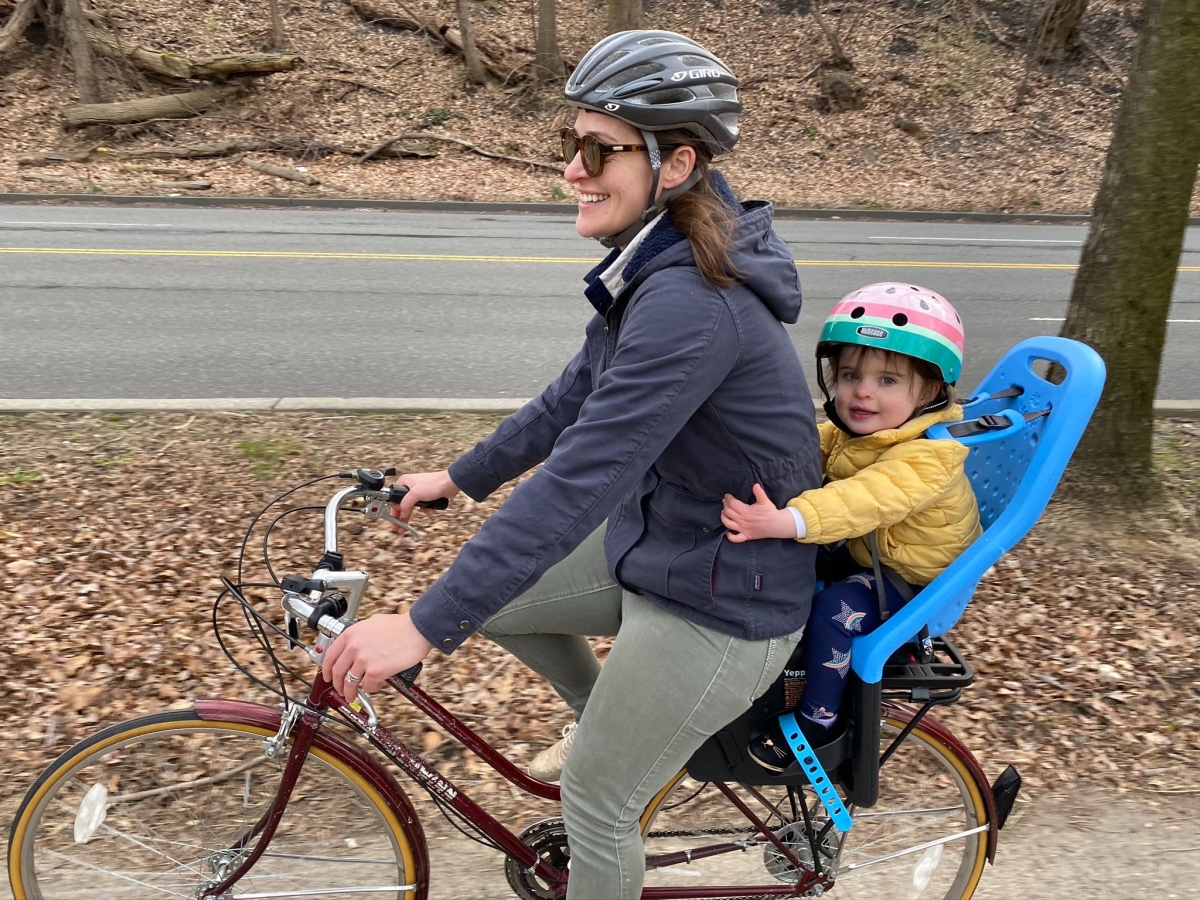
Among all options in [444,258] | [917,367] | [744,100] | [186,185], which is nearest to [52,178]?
[186,185]

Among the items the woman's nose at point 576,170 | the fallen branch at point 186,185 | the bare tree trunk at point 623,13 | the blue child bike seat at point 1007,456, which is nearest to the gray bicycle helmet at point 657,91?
the woman's nose at point 576,170

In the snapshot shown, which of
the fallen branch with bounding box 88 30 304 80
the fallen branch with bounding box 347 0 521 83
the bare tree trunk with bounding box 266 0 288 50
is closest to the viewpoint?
the fallen branch with bounding box 88 30 304 80

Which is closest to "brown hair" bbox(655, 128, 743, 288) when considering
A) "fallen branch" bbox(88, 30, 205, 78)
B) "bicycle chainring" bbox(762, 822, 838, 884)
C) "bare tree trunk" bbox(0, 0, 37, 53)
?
"bicycle chainring" bbox(762, 822, 838, 884)

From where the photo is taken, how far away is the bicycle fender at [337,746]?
7.12 feet

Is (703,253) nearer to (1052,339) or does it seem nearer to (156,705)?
(1052,339)

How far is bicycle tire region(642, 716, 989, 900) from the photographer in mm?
2475

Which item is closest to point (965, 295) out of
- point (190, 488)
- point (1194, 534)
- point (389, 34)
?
point (1194, 534)

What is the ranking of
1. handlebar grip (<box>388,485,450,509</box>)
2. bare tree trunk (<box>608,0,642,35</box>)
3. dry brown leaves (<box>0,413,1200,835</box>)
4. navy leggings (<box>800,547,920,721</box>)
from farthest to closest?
1. bare tree trunk (<box>608,0,642,35</box>)
2. dry brown leaves (<box>0,413,1200,835</box>)
3. handlebar grip (<box>388,485,450,509</box>)
4. navy leggings (<box>800,547,920,721</box>)

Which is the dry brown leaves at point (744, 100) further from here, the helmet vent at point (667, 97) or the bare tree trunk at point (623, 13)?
the helmet vent at point (667, 97)

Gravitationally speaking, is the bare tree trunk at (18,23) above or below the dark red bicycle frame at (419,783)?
above

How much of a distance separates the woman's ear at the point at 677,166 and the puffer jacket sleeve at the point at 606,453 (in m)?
0.24

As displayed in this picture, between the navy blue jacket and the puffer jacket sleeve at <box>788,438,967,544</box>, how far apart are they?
8 cm

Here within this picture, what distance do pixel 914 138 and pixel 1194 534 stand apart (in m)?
17.1

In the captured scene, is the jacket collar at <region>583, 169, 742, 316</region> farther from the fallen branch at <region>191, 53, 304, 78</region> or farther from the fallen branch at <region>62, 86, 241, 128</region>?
the fallen branch at <region>191, 53, 304, 78</region>
